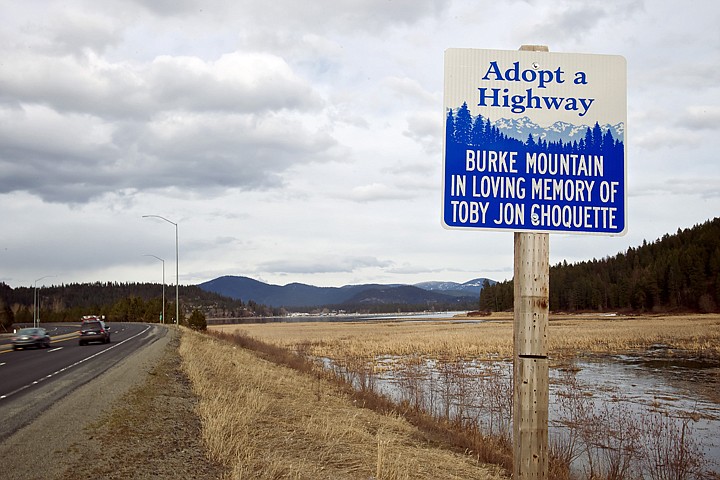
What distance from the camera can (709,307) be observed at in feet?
344

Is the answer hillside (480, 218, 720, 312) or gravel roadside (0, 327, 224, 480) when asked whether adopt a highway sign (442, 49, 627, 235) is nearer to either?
gravel roadside (0, 327, 224, 480)

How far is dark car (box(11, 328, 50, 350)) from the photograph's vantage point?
35.1 metres

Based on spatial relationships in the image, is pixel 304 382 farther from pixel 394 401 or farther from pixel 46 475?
pixel 46 475

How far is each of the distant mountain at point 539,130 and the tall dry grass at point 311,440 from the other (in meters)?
5.35

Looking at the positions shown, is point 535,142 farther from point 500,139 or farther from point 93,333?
point 93,333

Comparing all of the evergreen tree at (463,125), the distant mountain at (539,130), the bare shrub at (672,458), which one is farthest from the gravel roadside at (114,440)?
the bare shrub at (672,458)

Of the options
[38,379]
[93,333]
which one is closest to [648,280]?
[93,333]

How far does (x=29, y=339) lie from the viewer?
35281 mm

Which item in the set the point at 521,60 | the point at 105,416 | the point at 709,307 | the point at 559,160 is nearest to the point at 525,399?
the point at 559,160

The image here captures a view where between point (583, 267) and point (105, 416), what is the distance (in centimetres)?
16689

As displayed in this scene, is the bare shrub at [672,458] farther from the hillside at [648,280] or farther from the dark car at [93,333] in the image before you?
the hillside at [648,280]

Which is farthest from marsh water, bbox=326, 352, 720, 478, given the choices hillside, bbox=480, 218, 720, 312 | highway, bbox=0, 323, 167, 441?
hillside, bbox=480, 218, 720, 312

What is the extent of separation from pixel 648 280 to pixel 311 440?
12303 cm

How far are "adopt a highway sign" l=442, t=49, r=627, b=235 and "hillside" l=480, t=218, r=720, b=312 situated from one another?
11653cm
